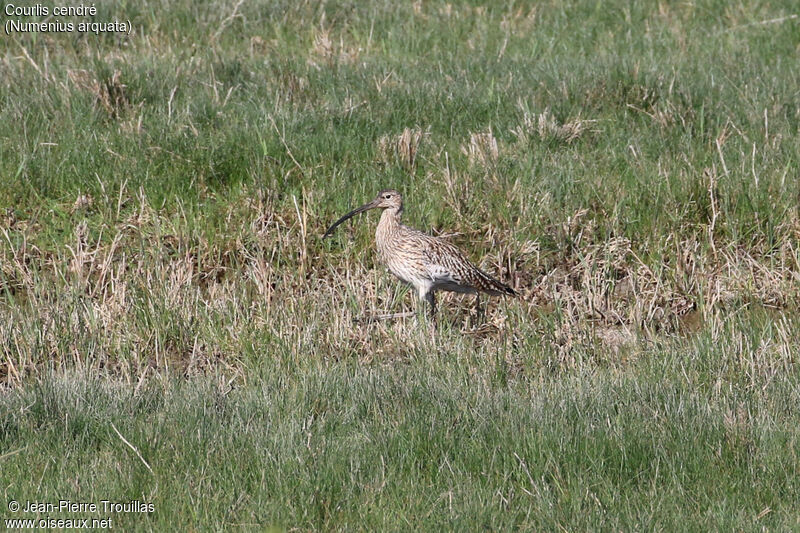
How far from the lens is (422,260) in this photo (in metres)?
7.25

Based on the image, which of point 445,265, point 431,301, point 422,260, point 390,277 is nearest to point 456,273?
point 445,265

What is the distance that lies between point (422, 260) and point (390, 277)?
59cm

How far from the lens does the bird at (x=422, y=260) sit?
725 centimetres

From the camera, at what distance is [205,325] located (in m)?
6.78

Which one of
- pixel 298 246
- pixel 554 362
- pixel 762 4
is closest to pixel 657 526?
pixel 554 362

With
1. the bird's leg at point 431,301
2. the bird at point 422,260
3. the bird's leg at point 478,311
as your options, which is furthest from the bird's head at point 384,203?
the bird's leg at point 478,311

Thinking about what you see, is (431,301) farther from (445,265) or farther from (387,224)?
(387,224)

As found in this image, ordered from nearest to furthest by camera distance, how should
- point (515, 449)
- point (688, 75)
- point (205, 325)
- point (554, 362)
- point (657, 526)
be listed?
point (657, 526), point (515, 449), point (554, 362), point (205, 325), point (688, 75)

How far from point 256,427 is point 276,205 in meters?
3.16

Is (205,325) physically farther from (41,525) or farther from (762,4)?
(762,4)

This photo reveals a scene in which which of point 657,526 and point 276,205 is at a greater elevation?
point 657,526

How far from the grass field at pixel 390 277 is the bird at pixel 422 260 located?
27cm

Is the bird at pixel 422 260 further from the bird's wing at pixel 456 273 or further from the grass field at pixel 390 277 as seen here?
the grass field at pixel 390 277

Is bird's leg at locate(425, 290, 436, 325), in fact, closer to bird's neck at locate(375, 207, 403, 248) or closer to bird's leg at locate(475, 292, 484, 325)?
bird's leg at locate(475, 292, 484, 325)
